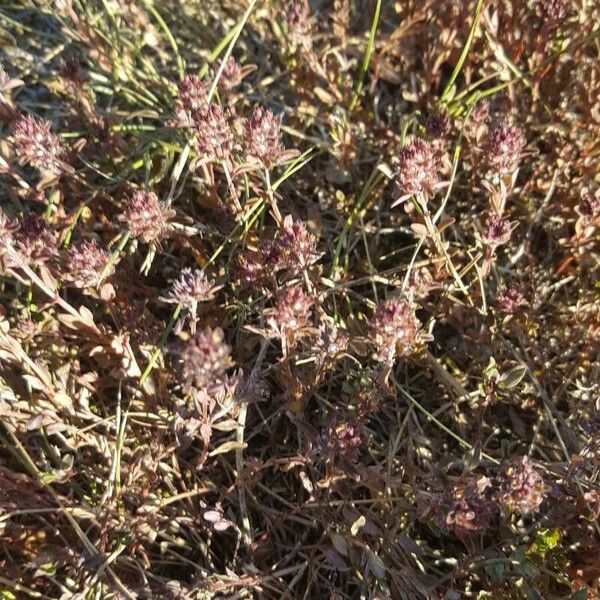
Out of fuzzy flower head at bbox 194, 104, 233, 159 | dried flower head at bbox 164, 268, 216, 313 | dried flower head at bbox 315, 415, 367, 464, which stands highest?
fuzzy flower head at bbox 194, 104, 233, 159

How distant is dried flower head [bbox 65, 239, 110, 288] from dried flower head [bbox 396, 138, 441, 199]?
0.77 meters

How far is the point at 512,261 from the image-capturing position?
89.4 inches

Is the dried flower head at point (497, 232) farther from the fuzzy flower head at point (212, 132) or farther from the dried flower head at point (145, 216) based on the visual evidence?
the dried flower head at point (145, 216)

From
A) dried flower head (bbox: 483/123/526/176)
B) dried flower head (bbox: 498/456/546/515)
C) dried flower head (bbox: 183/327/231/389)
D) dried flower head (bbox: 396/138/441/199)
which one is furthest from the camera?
dried flower head (bbox: 483/123/526/176)

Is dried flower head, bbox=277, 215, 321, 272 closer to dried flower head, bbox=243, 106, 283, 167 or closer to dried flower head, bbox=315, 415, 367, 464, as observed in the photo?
dried flower head, bbox=243, 106, 283, 167

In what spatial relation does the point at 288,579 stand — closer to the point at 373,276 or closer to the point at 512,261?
the point at 373,276

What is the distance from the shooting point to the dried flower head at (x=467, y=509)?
1606 mm

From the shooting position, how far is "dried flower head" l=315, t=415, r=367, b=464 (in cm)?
174

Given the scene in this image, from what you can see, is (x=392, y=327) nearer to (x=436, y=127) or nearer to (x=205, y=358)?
(x=205, y=358)

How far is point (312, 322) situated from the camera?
6.71 feet

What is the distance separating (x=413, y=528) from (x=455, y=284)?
69 cm

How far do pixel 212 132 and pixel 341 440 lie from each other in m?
0.80

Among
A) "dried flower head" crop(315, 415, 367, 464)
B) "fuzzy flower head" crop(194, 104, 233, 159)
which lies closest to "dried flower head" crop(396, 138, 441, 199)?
"fuzzy flower head" crop(194, 104, 233, 159)

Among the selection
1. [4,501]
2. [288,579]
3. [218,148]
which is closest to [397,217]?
[218,148]
